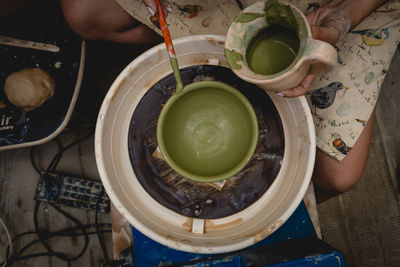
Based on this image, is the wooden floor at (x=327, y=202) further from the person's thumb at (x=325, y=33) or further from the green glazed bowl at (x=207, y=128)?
the person's thumb at (x=325, y=33)

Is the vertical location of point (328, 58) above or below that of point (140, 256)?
above

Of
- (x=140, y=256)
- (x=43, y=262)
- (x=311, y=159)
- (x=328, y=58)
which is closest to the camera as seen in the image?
(x=328, y=58)

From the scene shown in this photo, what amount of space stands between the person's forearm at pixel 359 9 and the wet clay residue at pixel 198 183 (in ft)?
1.16

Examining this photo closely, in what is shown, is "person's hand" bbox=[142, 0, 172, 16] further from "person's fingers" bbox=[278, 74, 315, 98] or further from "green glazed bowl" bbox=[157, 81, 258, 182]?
"person's fingers" bbox=[278, 74, 315, 98]

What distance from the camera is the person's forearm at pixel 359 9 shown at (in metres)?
0.88

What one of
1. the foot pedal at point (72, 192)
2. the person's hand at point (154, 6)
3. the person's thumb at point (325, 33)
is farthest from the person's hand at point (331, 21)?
the foot pedal at point (72, 192)

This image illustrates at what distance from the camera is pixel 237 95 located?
2.65 feet

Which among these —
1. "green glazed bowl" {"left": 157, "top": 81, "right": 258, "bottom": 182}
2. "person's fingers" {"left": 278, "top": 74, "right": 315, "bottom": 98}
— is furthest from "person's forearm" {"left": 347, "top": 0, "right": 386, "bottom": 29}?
"green glazed bowl" {"left": 157, "top": 81, "right": 258, "bottom": 182}

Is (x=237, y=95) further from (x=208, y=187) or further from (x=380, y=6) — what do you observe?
(x=380, y=6)

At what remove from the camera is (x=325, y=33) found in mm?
815

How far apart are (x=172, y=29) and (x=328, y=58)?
22.1 inches

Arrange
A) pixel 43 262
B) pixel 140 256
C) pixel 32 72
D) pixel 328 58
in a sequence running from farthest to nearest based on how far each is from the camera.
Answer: pixel 43 262 → pixel 32 72 → pixel 140 256 → pixel 328 58

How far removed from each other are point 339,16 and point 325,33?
0.11m

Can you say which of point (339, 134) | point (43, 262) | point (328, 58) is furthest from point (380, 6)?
point (43, 262)
